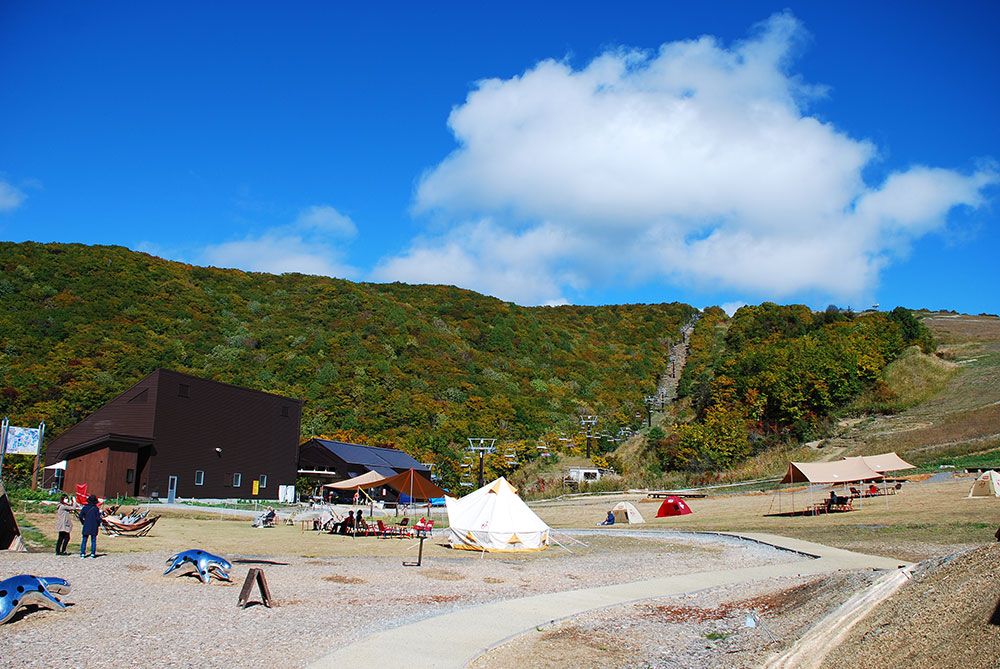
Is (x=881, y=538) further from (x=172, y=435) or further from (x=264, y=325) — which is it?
(x=264, y=325)

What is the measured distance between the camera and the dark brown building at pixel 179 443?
151 ft

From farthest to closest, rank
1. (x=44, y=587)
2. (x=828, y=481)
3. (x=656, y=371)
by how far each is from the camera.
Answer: (x=656, y=371), (x=828, y=481), (x=44, y=587)

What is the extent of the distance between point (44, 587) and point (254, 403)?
147 feet

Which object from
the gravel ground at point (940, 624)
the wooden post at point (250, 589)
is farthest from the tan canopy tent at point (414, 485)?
the gravel ground at point (940, 624)

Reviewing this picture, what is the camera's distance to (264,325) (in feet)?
300

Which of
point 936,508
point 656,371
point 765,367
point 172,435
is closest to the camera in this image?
point 936,508

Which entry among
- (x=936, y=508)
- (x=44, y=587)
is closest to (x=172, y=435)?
(x=44, y=587)

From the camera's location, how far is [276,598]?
13992mm

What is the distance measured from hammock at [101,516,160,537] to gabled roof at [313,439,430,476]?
32.5 meters

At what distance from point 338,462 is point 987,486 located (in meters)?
42.0

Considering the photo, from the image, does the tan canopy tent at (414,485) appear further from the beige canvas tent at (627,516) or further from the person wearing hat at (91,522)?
the person wearing hat at (91,522)

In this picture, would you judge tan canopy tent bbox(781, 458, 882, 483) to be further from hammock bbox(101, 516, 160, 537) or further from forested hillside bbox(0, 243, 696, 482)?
forested hillside bbox(0, 243, 696, 482)

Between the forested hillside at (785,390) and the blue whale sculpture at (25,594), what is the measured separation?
179 feet

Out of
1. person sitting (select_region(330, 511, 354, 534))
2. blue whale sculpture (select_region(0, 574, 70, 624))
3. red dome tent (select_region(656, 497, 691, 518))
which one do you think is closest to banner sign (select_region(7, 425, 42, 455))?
person sitting (select_region(330, 511, 354, 534))
